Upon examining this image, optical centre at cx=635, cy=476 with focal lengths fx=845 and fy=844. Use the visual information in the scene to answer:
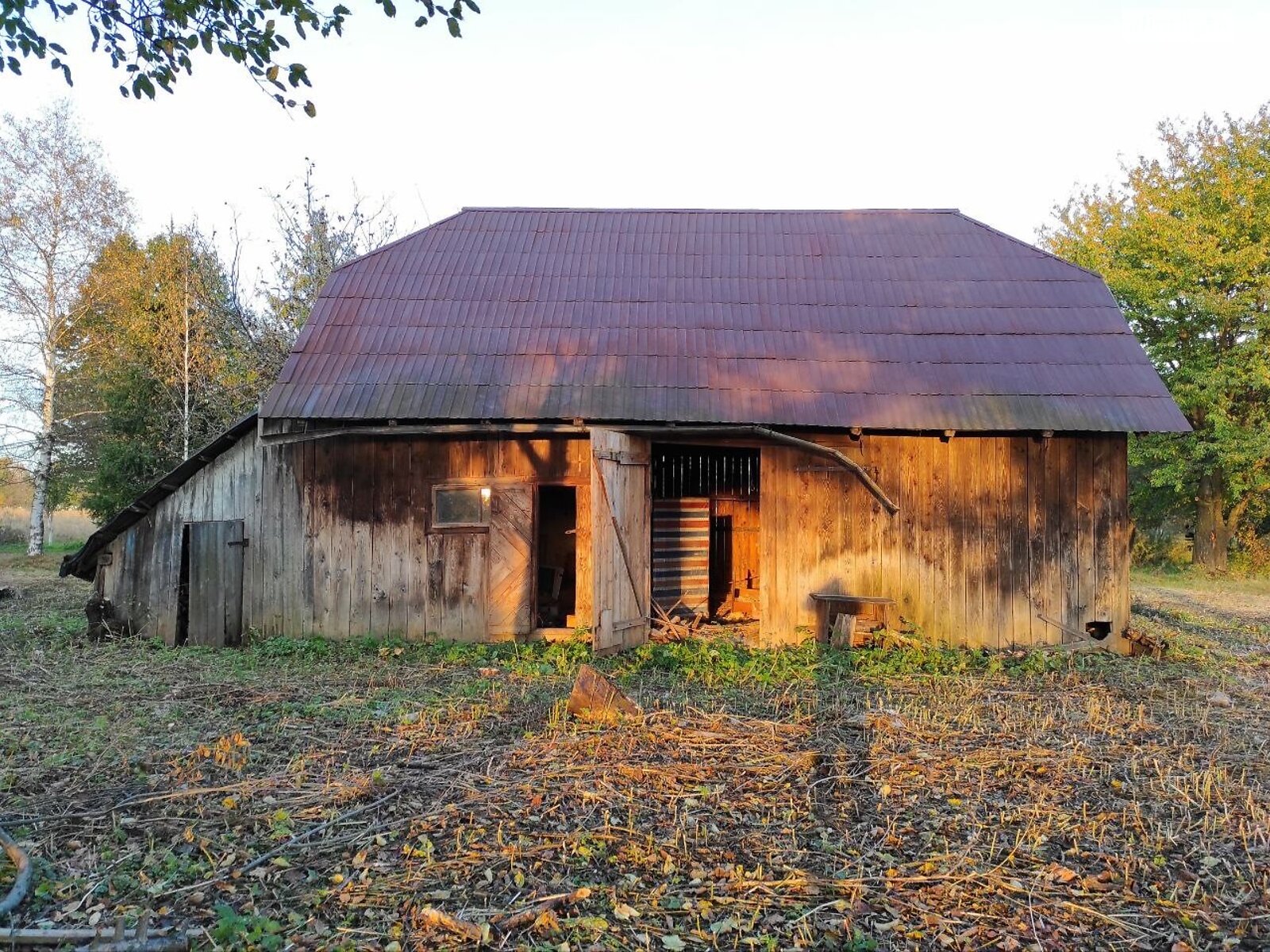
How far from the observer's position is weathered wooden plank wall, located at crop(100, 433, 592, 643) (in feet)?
33.4

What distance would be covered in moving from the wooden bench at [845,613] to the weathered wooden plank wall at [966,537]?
11cm

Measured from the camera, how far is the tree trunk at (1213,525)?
68.4 ft

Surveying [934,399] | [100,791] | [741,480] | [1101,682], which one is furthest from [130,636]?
[1101,682]

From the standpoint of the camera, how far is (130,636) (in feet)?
33.9

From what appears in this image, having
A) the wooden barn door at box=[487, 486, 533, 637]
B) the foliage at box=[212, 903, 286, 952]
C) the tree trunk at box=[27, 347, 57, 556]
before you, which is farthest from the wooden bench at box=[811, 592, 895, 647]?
the tree trunk at box=[27, 347, 57, 556]

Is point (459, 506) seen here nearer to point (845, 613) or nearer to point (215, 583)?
point (215, 583)

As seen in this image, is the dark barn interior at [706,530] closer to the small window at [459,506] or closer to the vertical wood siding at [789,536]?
the vertical wood siding at [789,536]

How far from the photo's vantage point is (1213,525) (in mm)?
21016

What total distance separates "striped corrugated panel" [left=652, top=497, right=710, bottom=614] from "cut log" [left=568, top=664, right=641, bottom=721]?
5991 millimetres

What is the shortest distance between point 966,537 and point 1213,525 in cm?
1512

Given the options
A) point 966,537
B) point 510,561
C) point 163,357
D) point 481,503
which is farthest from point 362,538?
point 163,357

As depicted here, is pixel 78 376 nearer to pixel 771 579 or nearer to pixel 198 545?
pixel 198 545

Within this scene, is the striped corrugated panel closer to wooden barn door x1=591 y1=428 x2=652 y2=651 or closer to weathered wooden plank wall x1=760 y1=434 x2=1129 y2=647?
wooden barn door x1=591 y1=428 x2=652 y2=651

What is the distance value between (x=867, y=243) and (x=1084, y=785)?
9.32 m
